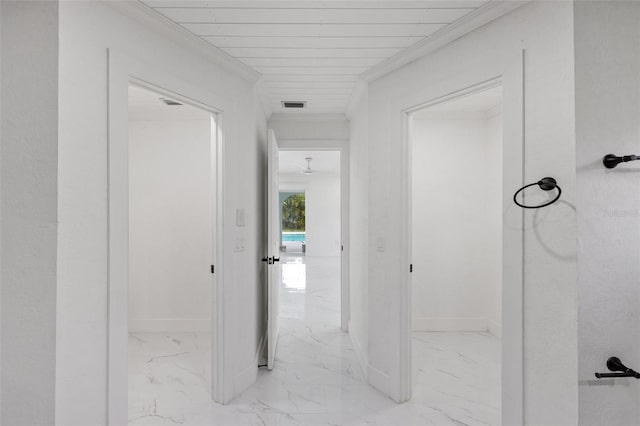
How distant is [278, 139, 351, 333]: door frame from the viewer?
355 cm

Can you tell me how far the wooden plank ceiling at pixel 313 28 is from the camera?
63.5 inches

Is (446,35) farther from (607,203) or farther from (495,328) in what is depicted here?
(495,328)

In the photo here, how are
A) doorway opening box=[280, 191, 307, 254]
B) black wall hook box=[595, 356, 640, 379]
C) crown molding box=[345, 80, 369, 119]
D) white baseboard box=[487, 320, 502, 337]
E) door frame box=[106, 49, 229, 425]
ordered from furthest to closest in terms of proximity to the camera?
doorway opening box=[280, 191, 307, 254] → white baseboard box=[487, 320, 502, 337] → crown molding box=[345, 80, 369, 119] → door frame box=[106, 49, 229, 425] → black wall hook box=[595, 356, 640, 379]

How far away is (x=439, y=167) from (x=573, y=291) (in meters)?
2.36

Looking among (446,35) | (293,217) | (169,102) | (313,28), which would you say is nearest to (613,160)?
(446,35)

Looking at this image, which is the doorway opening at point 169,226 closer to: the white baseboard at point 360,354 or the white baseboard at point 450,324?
the white baseboard at point 360,354

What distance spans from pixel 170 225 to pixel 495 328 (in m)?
3.83

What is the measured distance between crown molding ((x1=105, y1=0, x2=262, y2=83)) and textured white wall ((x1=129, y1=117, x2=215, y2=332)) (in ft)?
4.65

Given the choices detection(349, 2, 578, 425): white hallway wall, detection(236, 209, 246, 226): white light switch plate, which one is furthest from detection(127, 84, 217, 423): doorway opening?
detection(349, 2, 578, 425): white hallway wall

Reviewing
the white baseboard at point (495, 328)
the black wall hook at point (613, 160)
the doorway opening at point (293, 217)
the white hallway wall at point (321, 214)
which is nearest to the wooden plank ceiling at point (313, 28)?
the black wall hook at point (613, 160)

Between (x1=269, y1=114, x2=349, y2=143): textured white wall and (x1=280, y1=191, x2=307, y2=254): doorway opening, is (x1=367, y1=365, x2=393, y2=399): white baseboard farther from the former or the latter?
(x1=280, y1=191, x2=307, y2=254): doorway opening

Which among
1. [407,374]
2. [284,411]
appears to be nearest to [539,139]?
[407,374]

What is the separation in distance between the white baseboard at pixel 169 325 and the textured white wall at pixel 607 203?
11.0 ft

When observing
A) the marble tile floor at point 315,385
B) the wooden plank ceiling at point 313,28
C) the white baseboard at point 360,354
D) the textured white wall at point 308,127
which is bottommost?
the marble tile floor at point 315,385
